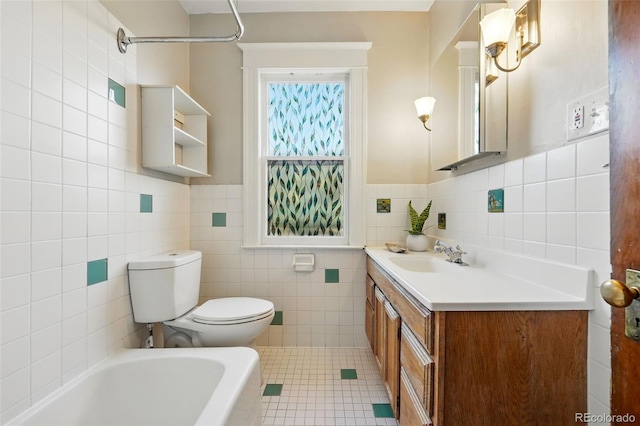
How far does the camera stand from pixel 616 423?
62 cm

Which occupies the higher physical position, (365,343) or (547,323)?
(547,323)

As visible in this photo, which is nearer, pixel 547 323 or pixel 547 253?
pixel 547 323

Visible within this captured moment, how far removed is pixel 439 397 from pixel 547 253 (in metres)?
0.65

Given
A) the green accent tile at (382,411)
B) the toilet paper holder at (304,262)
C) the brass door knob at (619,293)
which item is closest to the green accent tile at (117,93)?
the toilet paper holder at (304,262)

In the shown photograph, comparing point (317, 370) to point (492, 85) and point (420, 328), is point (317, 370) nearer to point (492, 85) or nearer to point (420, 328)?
point (420, 328)

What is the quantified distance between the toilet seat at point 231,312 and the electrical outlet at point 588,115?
1.60 metres

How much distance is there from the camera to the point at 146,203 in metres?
1.66


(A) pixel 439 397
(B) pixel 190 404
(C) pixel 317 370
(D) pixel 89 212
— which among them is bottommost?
(C) pixel 317 370

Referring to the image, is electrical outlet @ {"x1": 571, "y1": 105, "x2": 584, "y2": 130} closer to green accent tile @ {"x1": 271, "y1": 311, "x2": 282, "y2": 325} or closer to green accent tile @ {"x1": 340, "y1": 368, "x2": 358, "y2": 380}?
green accent tile @ {"x1": 340, "y1": 368, "x2": 358, "y2": 380}

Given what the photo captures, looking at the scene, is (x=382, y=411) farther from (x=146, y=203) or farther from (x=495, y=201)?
(x=146, y=203)

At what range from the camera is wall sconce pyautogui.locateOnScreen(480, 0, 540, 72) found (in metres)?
1.12

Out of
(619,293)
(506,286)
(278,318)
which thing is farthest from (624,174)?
(278,318)

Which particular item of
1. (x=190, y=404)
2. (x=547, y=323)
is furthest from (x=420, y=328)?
(x=190, y=404)

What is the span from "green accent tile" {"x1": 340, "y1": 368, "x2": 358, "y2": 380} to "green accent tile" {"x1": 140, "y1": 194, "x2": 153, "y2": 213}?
1559 mm
